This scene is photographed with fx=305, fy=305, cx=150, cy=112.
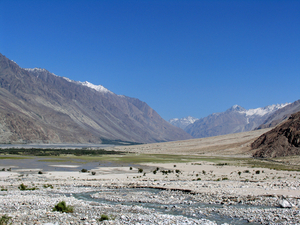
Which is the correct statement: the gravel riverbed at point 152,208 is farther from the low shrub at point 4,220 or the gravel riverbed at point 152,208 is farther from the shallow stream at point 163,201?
the low shrub at point 4,220

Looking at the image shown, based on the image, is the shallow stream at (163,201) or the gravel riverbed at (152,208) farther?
the shallow stream at (163,201)

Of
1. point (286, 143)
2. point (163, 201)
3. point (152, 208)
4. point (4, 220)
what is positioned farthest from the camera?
point (286, 143)

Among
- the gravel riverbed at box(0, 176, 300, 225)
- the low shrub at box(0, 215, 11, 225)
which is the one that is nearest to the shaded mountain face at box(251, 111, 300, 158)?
the gravel riverbed at box(0, 176, 300, 225)

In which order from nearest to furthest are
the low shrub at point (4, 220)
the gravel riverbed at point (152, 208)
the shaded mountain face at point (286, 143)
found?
the low shrub at point (4, 220) < the gravel riverbed at point (152, 208) < the shaded mountain face at point (286, 143)

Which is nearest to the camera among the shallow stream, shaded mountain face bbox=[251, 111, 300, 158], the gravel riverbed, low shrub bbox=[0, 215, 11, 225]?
low shrub bbox=[0, 215, 11, 225]

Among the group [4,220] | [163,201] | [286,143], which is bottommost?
[163,201]

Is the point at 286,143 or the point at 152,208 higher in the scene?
the point at 286,143

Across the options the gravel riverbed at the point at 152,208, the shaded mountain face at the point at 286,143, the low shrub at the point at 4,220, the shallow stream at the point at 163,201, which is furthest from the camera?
the shaded mountain face at the point at 286,143

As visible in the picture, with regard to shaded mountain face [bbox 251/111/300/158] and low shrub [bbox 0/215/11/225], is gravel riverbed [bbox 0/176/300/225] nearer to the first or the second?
low shrub [bbox 0/215/11/225]

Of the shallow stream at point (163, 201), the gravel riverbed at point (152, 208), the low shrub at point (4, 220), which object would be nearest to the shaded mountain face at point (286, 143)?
the gravel riverbed at point (152, 208)

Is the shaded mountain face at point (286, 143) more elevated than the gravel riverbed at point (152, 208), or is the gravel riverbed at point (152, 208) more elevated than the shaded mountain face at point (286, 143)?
the shaded mountain face at point (286, 143)

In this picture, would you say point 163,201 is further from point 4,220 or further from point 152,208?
point 4,220

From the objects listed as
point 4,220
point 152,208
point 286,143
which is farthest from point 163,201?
point 286,143

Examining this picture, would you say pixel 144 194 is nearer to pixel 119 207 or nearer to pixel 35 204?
pixel 119 207
